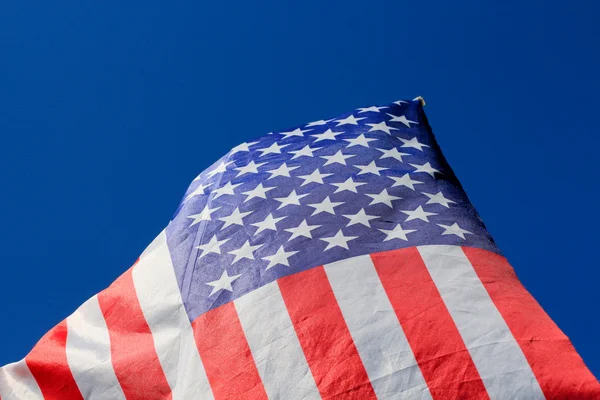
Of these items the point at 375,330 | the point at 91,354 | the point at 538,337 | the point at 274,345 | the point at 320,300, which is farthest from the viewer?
the point at 91,354

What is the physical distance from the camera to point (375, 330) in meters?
4.29

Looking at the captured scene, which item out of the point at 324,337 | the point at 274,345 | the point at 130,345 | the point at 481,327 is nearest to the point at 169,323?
the point at 130,345

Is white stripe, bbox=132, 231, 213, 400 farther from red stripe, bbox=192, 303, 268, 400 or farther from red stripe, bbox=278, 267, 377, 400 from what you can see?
red stripe, bbox=278, 267, 377, 400

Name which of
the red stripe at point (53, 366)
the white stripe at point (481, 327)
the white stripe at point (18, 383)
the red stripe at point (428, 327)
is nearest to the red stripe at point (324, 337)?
the red stripe at point (428, 327)

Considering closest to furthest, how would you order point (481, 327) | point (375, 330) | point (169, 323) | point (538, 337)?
point (538, 337) < point (481, 327) < point (375, 330) < point (169, 323)

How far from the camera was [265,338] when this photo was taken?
14.6ft

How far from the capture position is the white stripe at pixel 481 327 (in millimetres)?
3865

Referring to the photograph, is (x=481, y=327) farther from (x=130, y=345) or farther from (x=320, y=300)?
(x=130, y=345)

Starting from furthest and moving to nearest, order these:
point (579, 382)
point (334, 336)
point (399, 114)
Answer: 1. point (399, 114)
2. point (334, 336)
3. point (579, 382)

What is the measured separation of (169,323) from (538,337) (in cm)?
198

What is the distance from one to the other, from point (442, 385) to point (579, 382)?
580 mm

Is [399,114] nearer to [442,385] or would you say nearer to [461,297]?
[461,297]

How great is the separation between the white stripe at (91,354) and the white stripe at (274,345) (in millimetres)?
886

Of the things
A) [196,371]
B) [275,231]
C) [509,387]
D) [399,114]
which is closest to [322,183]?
[275,231]
